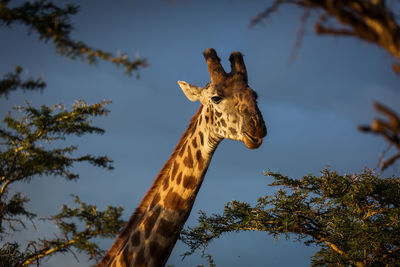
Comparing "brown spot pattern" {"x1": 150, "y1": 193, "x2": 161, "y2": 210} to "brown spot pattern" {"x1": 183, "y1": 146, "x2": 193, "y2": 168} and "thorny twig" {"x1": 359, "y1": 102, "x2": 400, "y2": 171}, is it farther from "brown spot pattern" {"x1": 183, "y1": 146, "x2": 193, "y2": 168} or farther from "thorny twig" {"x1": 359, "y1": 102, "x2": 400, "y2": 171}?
"thorny twig" {"x1": 359, "y1": 102, "x2": 400, "y2": 171}

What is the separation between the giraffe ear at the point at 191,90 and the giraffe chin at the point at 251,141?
1418 mm

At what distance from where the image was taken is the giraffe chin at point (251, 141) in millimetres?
5992

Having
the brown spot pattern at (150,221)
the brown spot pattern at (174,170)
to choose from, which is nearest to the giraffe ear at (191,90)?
the brown spot pattern at (174,170)

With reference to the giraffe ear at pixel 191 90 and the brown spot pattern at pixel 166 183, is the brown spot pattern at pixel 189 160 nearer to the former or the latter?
the brown spot pattern at pixel 166 183

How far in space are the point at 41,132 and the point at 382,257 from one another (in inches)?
325

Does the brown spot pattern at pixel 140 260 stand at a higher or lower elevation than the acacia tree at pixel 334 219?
lower

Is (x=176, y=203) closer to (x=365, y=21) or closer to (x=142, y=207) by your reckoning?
(x=142, y=207)

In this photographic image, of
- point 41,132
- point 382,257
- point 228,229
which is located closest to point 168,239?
point 228,229

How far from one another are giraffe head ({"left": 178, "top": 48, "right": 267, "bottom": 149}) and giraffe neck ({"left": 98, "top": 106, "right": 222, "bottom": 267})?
219 millimetres

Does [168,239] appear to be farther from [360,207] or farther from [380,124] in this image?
[380,124]

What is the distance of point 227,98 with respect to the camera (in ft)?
21.2

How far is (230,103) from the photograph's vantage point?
638 centimetres

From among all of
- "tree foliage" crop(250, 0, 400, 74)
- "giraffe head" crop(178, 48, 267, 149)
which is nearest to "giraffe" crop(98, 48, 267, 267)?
"giraffe head" crop(178, 48, 267, 149)

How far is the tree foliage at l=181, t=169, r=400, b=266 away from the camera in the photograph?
259 inches
